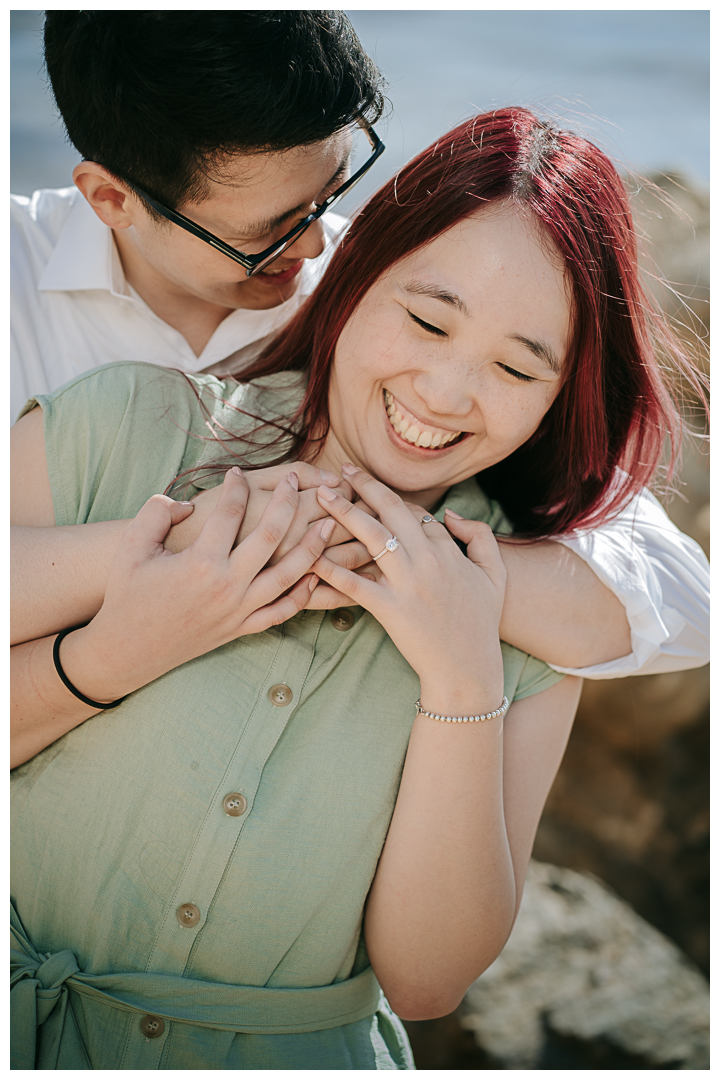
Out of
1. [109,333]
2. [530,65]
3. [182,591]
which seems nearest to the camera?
[182,591]

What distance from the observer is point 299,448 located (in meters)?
1.73

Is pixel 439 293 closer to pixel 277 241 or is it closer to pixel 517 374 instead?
pixel 517 374

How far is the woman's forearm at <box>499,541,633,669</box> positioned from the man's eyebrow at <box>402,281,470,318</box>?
20.8 inches

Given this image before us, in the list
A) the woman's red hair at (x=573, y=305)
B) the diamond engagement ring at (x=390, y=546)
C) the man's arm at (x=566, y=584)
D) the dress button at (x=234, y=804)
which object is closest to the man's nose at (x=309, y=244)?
the woman's red hair at (x=573, y=305)

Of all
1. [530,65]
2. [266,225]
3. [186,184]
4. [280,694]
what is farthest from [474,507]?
[530,65]

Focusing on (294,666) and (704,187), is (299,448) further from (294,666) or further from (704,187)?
(704,187)

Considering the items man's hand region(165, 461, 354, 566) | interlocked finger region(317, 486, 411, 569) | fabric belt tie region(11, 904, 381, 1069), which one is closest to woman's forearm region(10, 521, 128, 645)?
man's hand region(165, 461, 354, 566)

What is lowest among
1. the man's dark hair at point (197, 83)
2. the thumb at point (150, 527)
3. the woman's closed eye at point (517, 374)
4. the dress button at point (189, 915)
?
the dress button at point (189, 915)

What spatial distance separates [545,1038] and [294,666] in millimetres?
1905

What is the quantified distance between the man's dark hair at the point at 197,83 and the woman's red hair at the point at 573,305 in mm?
222

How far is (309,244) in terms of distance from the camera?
1780 mm

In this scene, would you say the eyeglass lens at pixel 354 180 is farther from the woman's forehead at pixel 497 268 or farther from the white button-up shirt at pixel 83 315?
the woman's forehead at pixel 497 268

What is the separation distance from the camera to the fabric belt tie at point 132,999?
1436 millimetres

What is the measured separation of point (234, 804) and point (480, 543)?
68 centimetres
